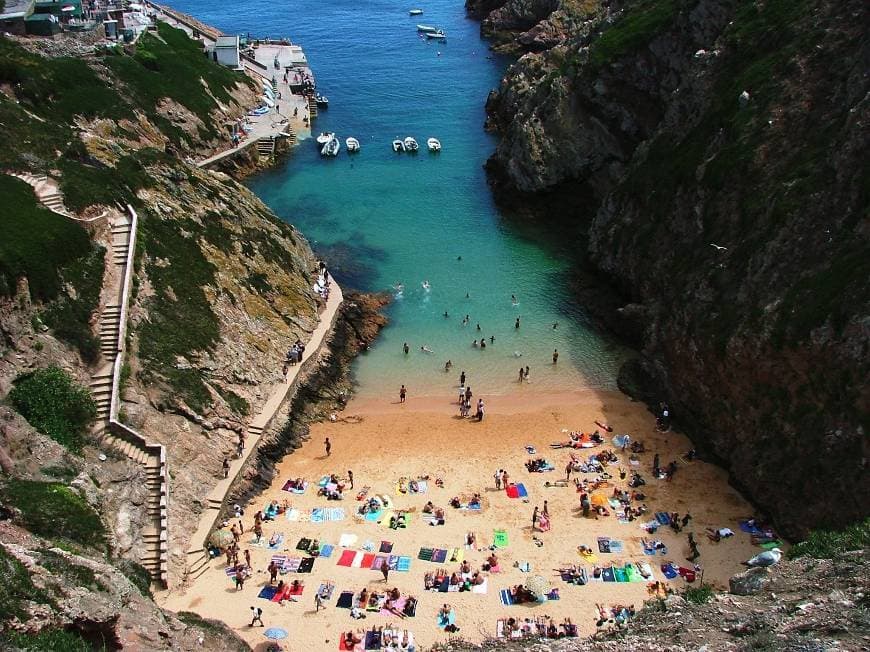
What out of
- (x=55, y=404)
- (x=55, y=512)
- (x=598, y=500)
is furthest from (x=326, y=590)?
(x=598, y=500)

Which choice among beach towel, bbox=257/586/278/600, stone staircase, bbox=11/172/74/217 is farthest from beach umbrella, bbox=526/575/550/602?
stone staircase, bbox=11/172/74/217

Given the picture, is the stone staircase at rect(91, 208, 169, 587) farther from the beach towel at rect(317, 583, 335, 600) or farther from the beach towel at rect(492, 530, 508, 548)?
the beach towel at rect(492, 530, 508, 548)

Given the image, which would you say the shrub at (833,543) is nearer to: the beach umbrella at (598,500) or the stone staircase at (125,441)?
the beach umbrella at (598,500)

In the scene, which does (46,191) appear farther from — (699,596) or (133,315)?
(699,596)

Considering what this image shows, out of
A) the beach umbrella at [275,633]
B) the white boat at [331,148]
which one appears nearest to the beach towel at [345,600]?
the beach umbrella at [275,633]

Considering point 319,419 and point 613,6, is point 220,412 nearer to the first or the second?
point 319,419
